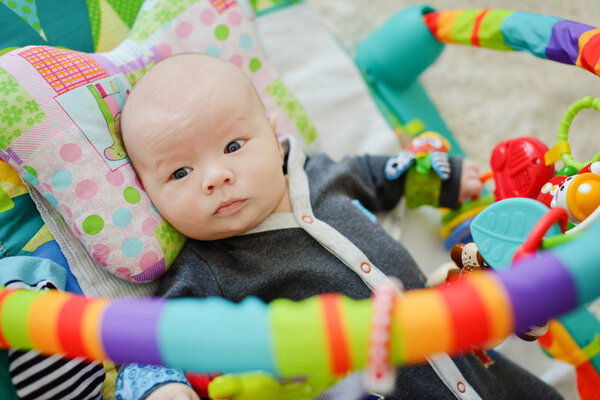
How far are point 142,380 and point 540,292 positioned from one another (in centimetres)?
46

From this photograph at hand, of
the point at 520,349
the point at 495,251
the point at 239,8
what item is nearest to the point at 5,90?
the point at 239,8

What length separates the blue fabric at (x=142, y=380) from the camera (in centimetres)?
60

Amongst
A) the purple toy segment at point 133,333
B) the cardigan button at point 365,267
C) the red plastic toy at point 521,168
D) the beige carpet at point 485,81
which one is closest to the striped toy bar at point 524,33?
the red plastic toy at point 521,168

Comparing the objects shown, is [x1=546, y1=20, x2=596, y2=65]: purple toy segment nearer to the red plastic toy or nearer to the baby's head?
the red plastic toy

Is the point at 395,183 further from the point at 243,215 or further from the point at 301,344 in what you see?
the point at 301,344

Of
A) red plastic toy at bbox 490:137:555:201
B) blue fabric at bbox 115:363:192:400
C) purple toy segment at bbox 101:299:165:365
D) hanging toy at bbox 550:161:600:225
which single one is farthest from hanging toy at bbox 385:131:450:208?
purple toy segment at bbox 101:299:165:365

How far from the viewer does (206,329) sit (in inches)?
14.8

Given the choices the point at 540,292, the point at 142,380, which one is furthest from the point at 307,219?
the point at 540,292

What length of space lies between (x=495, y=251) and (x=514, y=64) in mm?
968

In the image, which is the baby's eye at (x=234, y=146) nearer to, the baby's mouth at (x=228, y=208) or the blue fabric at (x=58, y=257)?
the baby's mouth at (x=228, y=208)

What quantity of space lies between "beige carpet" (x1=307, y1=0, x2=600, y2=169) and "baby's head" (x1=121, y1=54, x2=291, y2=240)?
0.68m

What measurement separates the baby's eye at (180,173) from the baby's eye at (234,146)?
61mm

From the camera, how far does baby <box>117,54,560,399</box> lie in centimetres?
70

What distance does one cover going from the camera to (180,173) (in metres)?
0.73
